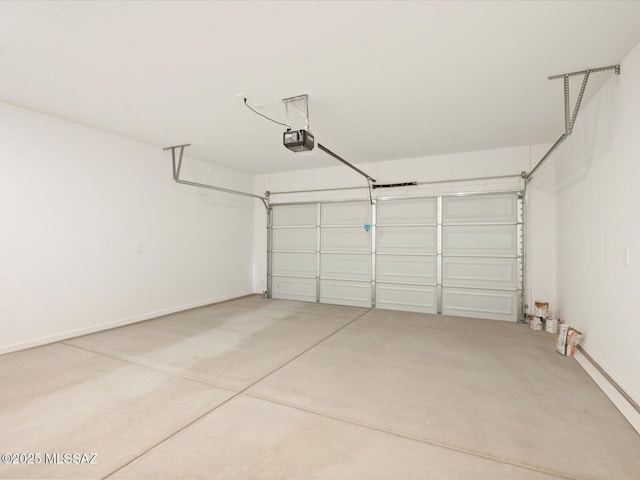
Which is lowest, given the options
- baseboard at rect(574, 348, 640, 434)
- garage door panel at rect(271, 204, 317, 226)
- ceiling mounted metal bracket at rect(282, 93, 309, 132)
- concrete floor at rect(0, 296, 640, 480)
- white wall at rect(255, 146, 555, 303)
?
concrete floor at rect(0, 296, 640, 480)

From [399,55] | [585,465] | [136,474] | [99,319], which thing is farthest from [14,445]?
[399,55]

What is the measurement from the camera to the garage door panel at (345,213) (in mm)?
5764

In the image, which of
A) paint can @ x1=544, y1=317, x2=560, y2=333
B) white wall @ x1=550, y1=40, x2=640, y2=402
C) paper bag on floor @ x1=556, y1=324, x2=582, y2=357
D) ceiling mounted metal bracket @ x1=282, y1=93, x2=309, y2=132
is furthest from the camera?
paint can @ x1=544, y1=317, x2=560, y2=333

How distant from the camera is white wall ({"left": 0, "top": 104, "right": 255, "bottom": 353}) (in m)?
3.27

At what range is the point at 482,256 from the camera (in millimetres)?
4879

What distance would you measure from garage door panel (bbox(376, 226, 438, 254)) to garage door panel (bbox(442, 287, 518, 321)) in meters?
0.79

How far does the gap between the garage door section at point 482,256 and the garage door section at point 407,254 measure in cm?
21

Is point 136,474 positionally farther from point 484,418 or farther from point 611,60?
point 611,60

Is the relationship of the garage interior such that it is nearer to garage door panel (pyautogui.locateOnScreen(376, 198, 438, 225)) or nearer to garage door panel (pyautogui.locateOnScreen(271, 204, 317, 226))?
garage door panel (pyautogui.locateOnScreen(376, 198, 438, 225))

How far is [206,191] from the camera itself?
A: 18.5ft

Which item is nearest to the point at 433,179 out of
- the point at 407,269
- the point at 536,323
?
the point at 407,269

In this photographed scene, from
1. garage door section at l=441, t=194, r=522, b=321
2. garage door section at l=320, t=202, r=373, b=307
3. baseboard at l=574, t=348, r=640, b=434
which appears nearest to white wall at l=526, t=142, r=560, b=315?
garage door section at l=441, t=194, r=522, b=321

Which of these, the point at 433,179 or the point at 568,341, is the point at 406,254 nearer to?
the point at 433,179

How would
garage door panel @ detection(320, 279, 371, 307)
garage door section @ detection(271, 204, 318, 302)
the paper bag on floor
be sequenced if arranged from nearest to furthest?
the paper bag on floor → garage door panel @ detection(320, 279, 371, 307) → garage door section @ detection(271, 204, 318, 302)
